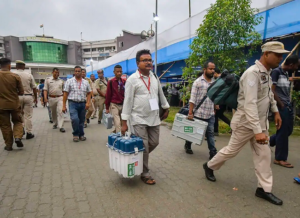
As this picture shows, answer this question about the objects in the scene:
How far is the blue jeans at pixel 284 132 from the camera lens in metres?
3.46

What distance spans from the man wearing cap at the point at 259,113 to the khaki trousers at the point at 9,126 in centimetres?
445

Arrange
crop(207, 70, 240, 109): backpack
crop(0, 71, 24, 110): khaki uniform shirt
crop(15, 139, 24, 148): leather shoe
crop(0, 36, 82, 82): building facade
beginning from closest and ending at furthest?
crop(207, 70, 240, 109): backpack < crop(0, 71, 24, 110): khaki uniform shirt < crop(15, 139, 24, 148): leather shoe < crop(0, 36, 82, 82): building facade

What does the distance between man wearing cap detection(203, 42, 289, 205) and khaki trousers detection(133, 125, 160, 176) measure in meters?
1.06

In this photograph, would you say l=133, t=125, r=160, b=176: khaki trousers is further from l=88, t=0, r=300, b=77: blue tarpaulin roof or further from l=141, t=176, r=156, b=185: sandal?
l=88, t=0, r=300, b=77: blue tarpaulin roof

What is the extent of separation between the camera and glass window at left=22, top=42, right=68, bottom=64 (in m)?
Answer: 61.5

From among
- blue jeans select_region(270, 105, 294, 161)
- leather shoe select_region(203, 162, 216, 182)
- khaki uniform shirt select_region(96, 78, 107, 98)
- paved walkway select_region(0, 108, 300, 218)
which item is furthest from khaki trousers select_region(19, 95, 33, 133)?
blue jeans select_region(270, 105, 294, 161)

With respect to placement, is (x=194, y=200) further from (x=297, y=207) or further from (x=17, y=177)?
(x=17, y=177)

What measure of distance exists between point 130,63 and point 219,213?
1273 cm

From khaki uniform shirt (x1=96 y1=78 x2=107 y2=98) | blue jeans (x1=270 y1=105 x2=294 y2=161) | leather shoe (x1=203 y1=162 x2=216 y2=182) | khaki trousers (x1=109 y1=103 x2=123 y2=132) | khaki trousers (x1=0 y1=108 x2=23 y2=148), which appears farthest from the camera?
khaki uniform shirt (x1=96 y1=78 x2=107 y2=98)

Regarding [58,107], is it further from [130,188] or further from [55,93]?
[130,188]

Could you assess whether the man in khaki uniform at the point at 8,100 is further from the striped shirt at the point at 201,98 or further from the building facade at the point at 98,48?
the building facade at the point at 98,48

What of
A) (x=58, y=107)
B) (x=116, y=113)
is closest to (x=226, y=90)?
(x=116, y=113)

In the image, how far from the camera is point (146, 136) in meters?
2.93

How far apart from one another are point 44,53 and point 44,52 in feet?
1.02
